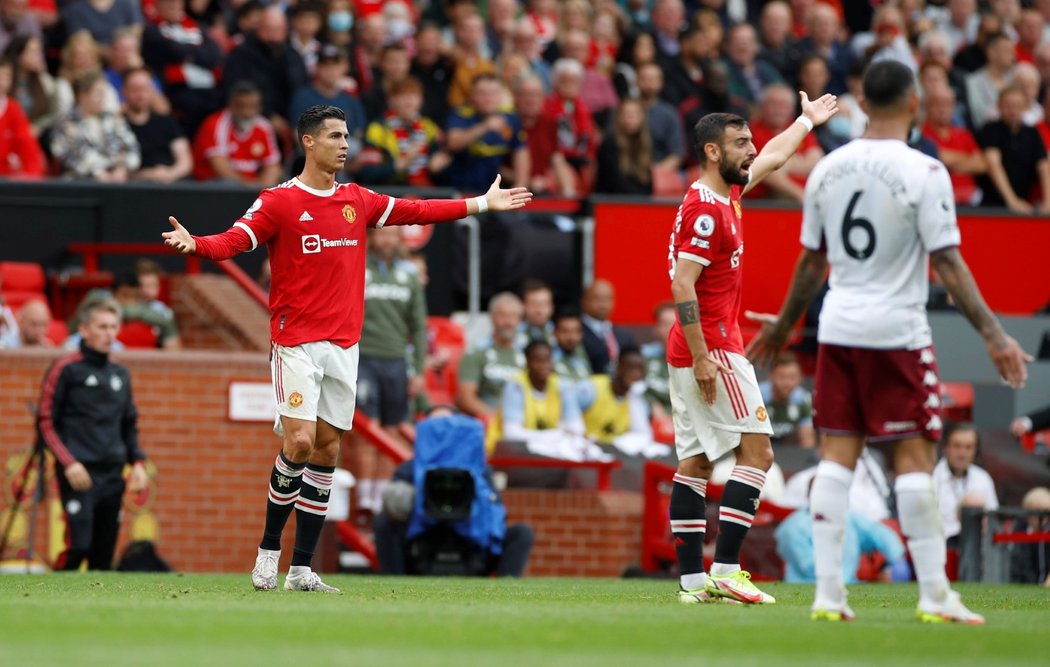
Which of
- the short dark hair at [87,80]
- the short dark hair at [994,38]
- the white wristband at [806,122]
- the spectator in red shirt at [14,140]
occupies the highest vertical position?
the short dark hair at [994,38]

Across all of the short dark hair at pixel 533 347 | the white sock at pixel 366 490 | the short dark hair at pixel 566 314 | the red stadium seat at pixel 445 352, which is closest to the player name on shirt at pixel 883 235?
the white sock at pixel 366 490

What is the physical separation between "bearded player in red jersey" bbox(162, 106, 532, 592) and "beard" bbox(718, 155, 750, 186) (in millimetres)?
1247

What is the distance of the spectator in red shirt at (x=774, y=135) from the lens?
19.6 metres

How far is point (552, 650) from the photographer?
255 inches

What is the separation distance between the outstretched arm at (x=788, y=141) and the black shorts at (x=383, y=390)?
6.57 metres

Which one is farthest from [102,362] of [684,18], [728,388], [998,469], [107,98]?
[684,18]

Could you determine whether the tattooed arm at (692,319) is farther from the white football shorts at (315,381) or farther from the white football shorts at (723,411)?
the white football shorts at (315,381)

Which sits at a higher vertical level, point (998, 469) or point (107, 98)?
point (107, 98)

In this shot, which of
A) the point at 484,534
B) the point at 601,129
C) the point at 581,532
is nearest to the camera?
the point at 484,534

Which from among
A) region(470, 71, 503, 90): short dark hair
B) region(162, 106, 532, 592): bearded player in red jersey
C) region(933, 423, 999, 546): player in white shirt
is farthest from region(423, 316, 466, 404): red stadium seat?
region(162, 106, 532, 592): bearded player in red jersey

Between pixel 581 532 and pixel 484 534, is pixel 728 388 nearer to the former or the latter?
pixel 484 534

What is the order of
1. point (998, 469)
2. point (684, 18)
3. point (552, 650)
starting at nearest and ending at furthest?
point (552, 650)
point (998, 469)
point (684, 18)

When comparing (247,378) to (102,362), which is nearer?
(102,362)

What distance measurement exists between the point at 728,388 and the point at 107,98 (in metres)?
9.68
